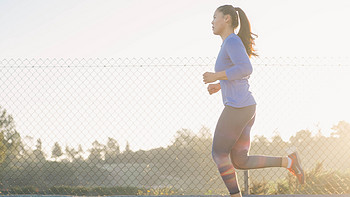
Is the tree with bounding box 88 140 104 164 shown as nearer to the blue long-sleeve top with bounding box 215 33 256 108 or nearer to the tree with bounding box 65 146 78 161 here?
the tree with bounding box 65 146 78 161

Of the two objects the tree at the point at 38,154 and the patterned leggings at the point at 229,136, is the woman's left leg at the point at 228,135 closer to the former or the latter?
the patterned leggings at the point at 229,136

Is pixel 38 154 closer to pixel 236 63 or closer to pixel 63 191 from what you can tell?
pixel 63 191

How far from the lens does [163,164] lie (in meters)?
4.89

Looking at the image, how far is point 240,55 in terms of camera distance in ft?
9.11

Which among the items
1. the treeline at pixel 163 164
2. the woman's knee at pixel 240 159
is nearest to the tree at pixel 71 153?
the treeline at pixel 163 164

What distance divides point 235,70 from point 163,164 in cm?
249

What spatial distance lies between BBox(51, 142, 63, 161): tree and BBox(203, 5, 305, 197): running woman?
2807 mm

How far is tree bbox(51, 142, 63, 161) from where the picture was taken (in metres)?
4.96

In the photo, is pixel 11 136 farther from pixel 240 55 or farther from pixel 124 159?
pixel 240 55

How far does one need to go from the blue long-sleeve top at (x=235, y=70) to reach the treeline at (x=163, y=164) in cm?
200

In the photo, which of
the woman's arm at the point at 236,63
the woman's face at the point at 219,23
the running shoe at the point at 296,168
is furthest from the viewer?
the running shoe at the point at 296,168

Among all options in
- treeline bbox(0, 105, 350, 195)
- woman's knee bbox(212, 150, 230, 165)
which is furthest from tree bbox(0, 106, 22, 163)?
woman's knee bbox(212, 150, 230, 165)

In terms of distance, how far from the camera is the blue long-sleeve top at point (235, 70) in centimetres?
275

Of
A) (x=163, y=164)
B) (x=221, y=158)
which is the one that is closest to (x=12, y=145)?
(x=163, y=164)
